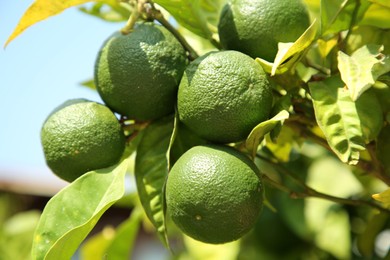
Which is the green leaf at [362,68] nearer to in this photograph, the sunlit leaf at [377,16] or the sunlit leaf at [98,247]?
the sunlit leaf at [377,16]

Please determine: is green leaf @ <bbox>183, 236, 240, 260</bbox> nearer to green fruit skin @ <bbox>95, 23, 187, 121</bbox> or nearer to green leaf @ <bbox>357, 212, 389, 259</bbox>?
green leaf @ <bbox>357, 212, 389, 259</bbox>

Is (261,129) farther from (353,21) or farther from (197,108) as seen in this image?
(353,21)

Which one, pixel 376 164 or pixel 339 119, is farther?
pixel 376 164

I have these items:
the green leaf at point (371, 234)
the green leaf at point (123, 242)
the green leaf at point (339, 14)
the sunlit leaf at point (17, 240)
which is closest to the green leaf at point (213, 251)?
the green leaf at point (123, 242)

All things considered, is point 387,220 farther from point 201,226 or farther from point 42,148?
point 42,148

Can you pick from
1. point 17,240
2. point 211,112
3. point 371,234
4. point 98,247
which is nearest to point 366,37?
point 211,112

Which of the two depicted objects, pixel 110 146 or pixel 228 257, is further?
pixel 228 257

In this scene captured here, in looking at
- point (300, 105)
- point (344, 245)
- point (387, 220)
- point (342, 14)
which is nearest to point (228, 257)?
point (344, 245)
